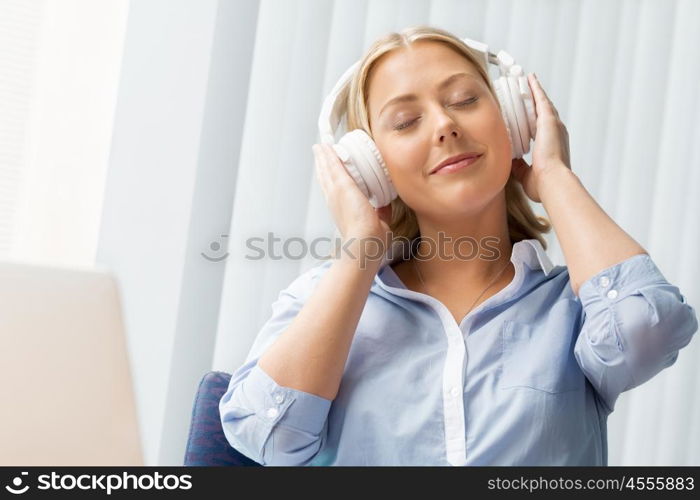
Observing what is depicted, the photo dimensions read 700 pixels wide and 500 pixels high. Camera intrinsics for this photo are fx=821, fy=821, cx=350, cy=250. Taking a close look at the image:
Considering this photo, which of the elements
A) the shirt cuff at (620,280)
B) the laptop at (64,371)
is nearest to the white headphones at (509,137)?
the shirt cuff at (620,280)

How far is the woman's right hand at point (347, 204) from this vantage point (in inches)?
50.1

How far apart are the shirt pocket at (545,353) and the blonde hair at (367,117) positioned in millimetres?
216

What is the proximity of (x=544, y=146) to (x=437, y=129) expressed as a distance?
0.62 ft

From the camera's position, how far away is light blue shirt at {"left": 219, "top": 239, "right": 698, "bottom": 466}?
1.11 m

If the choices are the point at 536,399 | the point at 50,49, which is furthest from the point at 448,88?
the point at 50,49

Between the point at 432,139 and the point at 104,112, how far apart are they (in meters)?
1.19

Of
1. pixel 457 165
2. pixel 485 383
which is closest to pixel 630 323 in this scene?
pixel 485 383

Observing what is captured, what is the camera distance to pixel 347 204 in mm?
1293

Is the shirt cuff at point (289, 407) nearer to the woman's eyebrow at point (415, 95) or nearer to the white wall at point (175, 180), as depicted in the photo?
the woman's eyebrow at point (415, 95)

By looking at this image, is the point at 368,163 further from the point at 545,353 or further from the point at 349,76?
the point at 545,353
